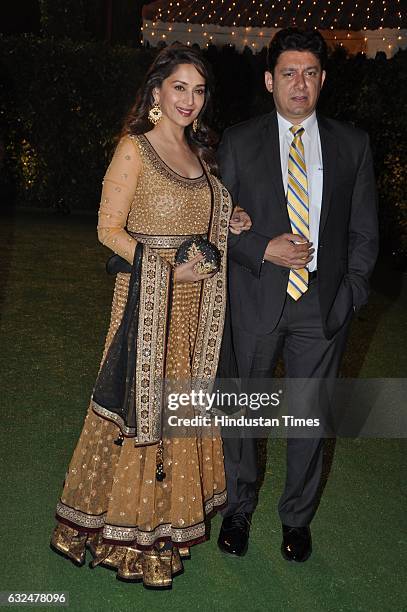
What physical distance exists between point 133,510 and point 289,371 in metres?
0.80

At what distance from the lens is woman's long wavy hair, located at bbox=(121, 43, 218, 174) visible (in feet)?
10.9

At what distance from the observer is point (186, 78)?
3314 millimetres

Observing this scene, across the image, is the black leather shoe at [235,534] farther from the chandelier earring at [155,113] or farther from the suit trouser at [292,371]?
the chandelier earring at [155,113]

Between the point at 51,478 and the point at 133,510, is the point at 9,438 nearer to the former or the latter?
the point at 51,478

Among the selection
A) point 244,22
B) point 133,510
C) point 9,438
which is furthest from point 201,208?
point 244,22

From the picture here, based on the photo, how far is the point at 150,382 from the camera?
336 cm

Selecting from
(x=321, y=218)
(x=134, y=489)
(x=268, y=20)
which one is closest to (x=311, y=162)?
(x=321, y=218)

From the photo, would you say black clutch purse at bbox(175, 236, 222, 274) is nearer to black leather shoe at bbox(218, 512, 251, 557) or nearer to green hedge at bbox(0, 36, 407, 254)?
black leather shoe at bbox(218, 512, 251, 557)

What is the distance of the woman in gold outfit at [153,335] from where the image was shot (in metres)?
3.29

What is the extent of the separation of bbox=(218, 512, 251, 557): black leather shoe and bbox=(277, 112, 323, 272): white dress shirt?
1.05 metres

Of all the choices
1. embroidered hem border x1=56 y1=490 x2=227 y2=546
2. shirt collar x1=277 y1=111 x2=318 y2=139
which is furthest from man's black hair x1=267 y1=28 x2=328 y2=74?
embroidered hem border x1=56 y1=490 x2=227 y2=546

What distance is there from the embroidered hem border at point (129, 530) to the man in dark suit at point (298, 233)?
14.0 inches

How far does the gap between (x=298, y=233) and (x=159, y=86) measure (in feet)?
2.43

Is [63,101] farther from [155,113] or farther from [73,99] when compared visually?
[155,113]
